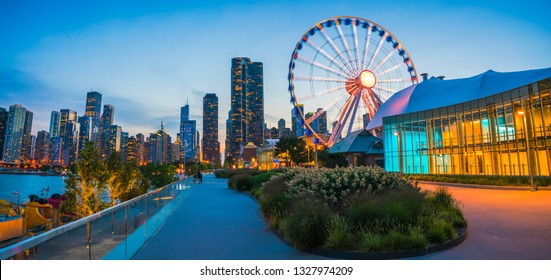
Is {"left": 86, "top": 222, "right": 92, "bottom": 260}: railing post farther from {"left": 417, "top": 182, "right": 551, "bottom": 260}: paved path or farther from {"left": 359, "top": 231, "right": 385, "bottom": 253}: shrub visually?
{"left": 417, "top": 182, "right": 551, "bottom": 260}: paved path

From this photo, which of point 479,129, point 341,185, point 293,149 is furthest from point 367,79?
point 341,185

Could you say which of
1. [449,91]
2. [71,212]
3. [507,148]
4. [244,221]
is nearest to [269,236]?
[244,221]

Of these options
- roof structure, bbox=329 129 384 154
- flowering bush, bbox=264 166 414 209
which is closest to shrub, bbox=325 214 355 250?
flowering bush, bbox=264 166 414 209

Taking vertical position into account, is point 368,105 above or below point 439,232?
above

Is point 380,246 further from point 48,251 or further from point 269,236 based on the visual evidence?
point 48,251

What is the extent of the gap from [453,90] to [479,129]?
14.0 m

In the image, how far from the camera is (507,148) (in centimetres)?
2988

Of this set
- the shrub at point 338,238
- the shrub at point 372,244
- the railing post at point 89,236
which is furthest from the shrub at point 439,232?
the railing post at point 89,236

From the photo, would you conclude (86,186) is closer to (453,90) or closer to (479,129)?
(479,129)

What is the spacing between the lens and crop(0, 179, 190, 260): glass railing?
12.0ft

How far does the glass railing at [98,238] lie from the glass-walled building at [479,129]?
74.1ft

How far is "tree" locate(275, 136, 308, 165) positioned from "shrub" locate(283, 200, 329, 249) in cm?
4141

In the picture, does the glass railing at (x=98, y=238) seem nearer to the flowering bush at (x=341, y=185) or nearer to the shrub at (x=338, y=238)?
the shrub at (x=338, y=238)

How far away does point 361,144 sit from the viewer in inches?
2254
